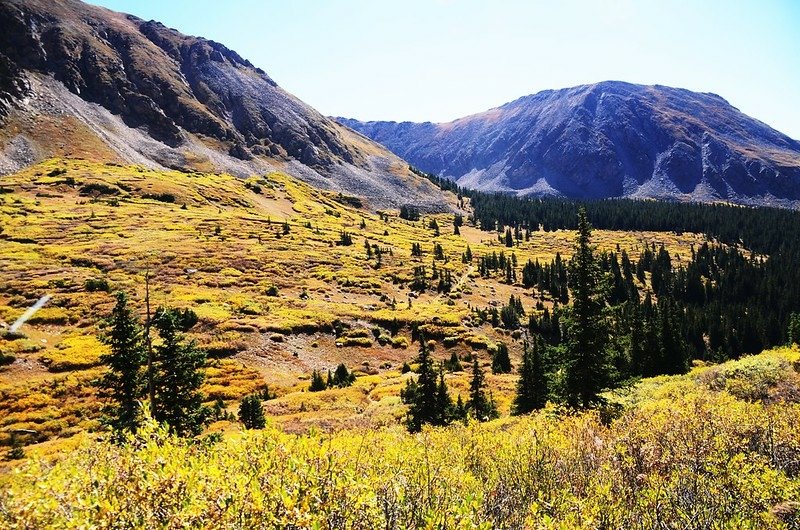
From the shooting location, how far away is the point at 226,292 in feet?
253

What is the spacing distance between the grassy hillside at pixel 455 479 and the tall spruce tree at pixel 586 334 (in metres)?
11.4

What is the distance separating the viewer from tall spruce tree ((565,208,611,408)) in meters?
26.5

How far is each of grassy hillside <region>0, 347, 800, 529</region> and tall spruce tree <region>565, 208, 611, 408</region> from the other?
1135 centimetres

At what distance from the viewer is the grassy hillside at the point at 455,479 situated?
209 inches

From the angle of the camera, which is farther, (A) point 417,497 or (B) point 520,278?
(B) point 520,278

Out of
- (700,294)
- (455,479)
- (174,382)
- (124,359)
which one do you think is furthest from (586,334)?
(700,294)

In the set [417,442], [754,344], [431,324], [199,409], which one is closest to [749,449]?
[417,442]

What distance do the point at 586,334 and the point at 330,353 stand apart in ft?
141

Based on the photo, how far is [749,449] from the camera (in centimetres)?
1135

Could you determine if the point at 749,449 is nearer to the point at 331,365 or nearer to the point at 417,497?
the point at 417,497

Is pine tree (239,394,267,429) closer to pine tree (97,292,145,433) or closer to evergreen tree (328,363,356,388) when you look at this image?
pine tree (97,292,145,433)

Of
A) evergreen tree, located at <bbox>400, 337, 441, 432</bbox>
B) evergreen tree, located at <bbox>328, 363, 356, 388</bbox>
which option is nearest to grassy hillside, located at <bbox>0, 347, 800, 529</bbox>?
evergreen tree, located at <bbox>400, 337, 441, 432</bbox>

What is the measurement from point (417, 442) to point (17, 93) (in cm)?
20704

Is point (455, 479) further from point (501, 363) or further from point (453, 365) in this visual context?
point (501, 363)
